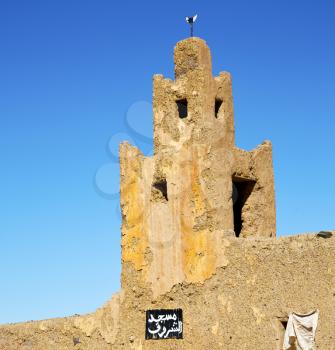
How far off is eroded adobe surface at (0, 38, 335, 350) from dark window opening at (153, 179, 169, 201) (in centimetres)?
4

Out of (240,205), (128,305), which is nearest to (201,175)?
(240,205)

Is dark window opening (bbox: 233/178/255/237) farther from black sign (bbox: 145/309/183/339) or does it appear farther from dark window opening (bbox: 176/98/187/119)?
black sign (bbox: 145/309/183/339)

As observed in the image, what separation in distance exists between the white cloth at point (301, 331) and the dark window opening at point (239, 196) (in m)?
4.33

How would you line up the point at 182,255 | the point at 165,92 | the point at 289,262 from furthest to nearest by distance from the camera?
the point at 165,92 < the point at 182,255 < the point at 289,262

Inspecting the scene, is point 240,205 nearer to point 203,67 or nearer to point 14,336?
point 203,67

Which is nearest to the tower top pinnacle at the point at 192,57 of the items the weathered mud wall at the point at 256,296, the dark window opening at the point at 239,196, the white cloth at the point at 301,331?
the dark window opening at the point at 239,196

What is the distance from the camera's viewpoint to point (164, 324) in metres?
17.6

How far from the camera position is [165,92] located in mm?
19219

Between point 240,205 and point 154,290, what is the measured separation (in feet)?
10.3

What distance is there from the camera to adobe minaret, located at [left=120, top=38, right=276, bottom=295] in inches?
695

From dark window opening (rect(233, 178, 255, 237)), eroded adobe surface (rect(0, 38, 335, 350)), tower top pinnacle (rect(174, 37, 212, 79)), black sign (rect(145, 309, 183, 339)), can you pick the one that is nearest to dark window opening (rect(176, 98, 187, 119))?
eroded adobe surface (rect(0, 38, 335, 350))

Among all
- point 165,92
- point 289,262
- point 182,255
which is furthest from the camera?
point 165,92

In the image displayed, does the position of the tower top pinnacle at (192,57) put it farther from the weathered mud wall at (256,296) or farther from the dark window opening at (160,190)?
the weathered mud wall at (256,296)

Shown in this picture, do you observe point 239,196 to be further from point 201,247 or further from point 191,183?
point 201,247
